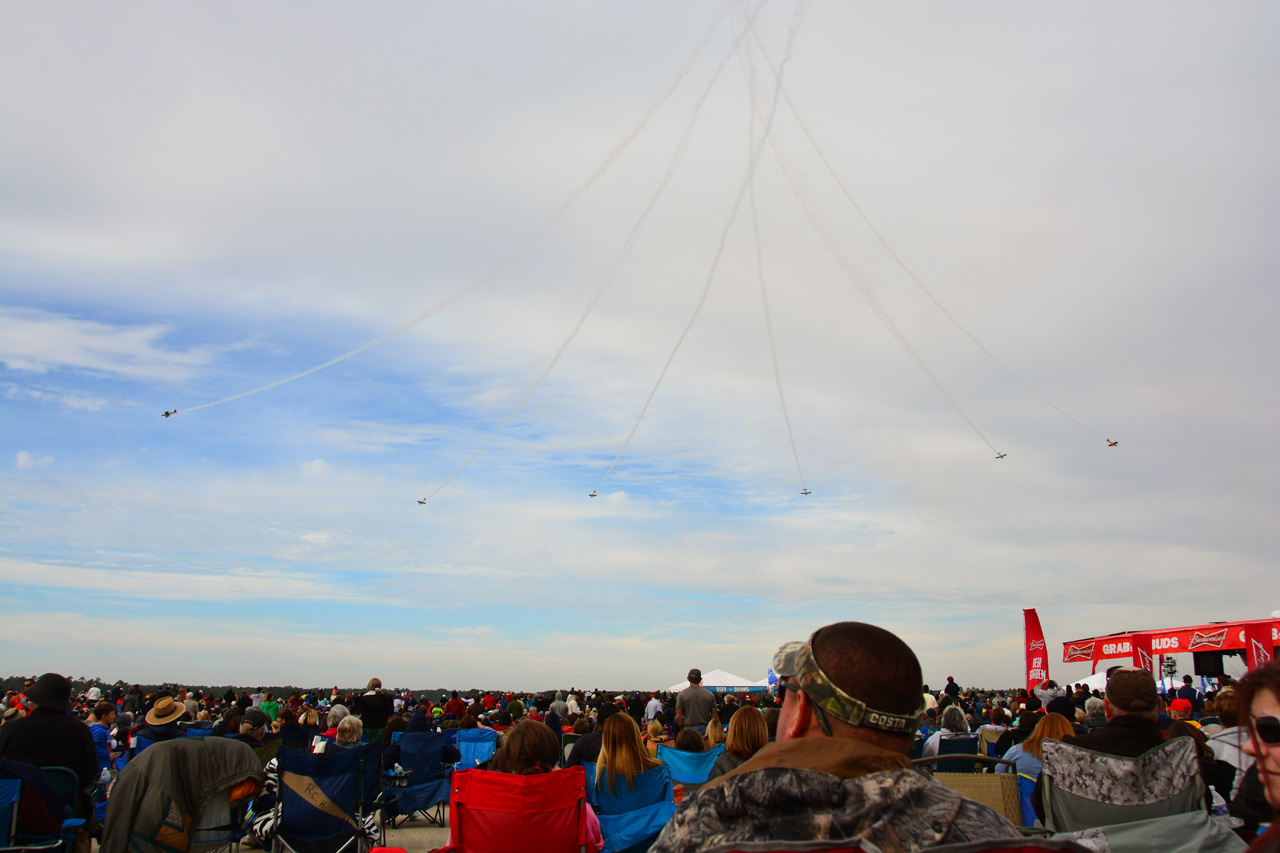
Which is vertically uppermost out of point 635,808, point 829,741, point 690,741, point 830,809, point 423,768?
point 829,741

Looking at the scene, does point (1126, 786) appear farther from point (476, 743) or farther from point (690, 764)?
point (476, 743)

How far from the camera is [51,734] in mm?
6148

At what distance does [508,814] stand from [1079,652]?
32935mm

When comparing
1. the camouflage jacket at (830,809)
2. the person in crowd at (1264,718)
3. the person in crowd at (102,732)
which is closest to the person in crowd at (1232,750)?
the person in crowd at (1264,718)

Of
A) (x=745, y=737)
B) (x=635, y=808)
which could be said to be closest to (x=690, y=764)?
(x=635, y=808)

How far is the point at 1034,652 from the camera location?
25.6 meters

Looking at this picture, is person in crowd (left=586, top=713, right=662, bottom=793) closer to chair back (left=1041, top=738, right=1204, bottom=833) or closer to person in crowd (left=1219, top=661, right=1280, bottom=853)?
chair back (left=1041, top=738, right=1204, bottom=833)

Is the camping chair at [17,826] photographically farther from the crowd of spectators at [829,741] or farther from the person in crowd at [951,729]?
the person in crowd at [951,729]

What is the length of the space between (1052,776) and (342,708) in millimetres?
9620

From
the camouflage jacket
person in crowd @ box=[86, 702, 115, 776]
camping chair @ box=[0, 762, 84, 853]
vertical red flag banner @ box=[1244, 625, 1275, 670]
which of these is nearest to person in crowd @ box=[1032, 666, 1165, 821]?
the camouflage jacket

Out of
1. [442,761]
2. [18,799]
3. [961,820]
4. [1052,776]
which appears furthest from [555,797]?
[442,761]

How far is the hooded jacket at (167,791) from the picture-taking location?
5785 mm

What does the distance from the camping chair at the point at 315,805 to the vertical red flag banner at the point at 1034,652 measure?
2314cm

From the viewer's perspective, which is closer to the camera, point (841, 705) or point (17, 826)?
point (841, 705)
